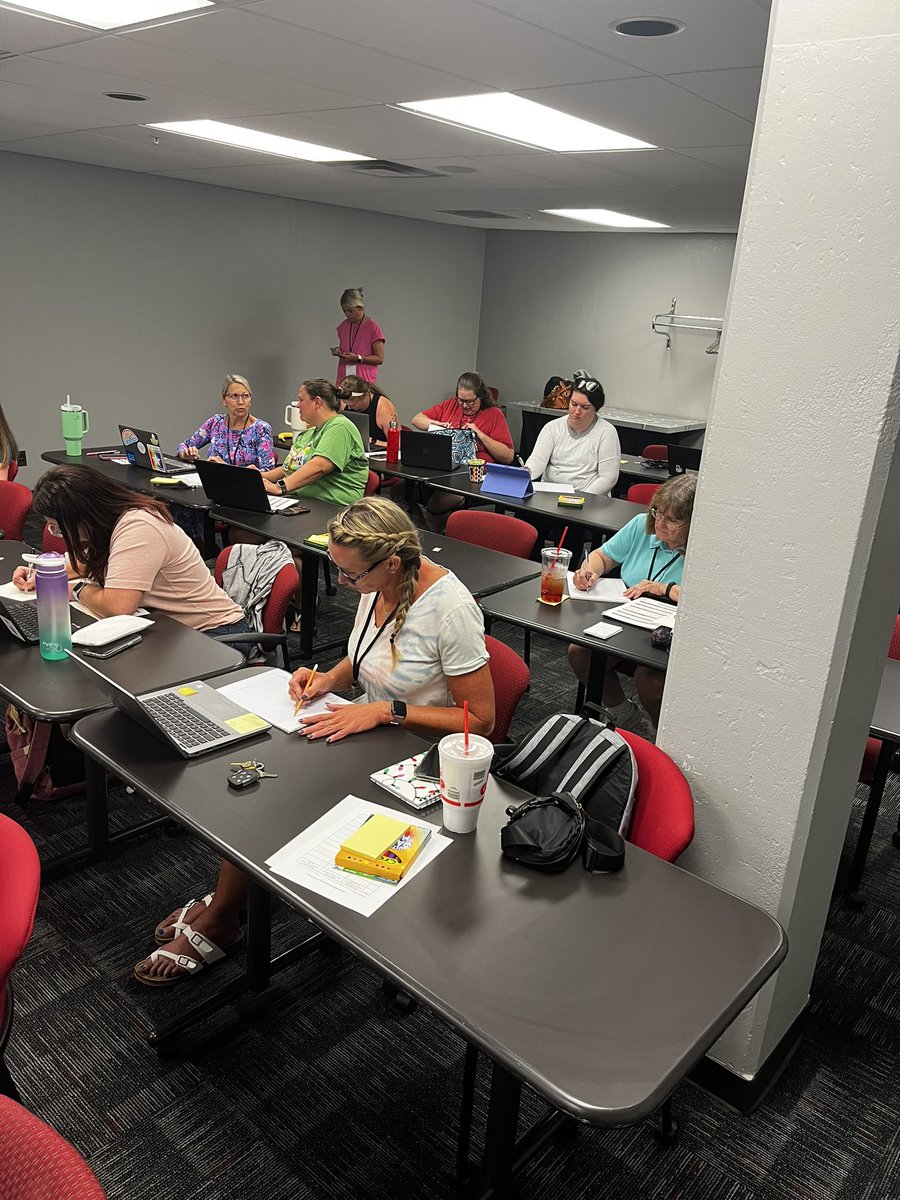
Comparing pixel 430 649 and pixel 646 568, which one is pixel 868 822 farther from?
pixel 430 649

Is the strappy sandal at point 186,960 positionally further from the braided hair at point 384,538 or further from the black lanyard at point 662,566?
the black lanyard at point 662,566

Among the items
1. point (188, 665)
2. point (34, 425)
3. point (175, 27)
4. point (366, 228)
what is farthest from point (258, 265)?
point (188, 665)

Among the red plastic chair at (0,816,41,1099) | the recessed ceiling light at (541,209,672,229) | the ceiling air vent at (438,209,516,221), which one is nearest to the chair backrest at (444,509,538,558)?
the red plastic chair at (0,816,41,1099)

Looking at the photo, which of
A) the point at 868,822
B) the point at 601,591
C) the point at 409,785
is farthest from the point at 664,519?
the point at 409,785

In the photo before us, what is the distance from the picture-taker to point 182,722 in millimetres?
2078

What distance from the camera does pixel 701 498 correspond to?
73.4 inches

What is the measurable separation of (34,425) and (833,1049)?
6.99 meters

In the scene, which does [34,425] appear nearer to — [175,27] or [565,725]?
[175,27]

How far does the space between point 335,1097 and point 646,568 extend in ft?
7.13

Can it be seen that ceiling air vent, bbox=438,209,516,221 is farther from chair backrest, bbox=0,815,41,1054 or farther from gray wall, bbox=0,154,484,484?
chair backrest, bbox=0,815,41,1054

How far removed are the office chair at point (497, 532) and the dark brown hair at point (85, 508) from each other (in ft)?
5.70

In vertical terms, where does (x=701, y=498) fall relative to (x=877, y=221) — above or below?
below

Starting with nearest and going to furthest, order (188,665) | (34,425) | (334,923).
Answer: (334,923) < (188,665) < (34,425)

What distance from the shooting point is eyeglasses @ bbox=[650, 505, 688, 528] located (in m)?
3.20
